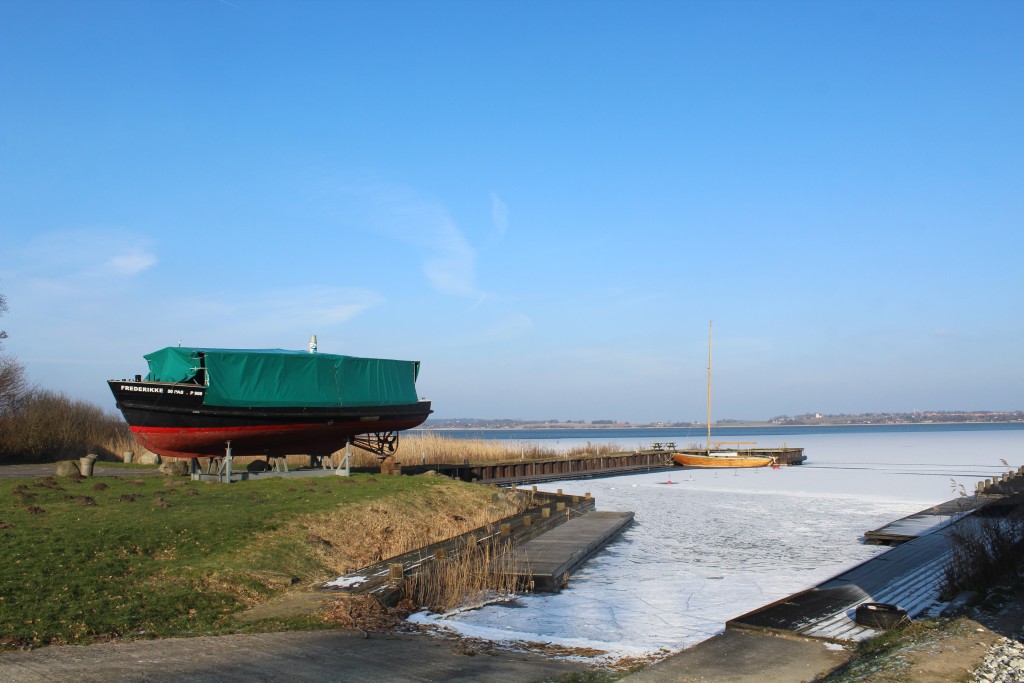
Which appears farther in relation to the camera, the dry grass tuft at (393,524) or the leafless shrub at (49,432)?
the leafless shrub at (49,432)

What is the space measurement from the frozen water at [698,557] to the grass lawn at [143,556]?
2.60m

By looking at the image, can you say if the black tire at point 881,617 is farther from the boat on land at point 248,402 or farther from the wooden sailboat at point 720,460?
the wooden sailboat at point 720,460

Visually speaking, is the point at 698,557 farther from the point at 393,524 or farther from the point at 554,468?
the point at 554,468

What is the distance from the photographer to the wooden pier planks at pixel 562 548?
11977 millimetres

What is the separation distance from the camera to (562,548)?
47.6 feet

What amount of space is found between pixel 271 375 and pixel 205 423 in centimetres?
185

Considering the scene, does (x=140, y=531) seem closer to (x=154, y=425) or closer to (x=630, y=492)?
→ (x=154, y=425)

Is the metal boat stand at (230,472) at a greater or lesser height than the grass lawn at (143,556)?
greater

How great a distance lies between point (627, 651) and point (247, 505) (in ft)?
25.1

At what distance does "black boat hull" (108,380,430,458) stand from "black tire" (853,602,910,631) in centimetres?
1341

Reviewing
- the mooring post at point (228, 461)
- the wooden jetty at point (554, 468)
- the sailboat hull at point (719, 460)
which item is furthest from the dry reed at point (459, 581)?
the sailboat hull at point (719, 460)

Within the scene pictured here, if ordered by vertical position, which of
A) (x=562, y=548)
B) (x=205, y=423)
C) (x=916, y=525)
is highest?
(x=205, y=423)

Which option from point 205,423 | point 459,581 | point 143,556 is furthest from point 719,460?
point 143,556

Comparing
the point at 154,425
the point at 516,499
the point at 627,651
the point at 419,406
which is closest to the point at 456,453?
the point at 419,406
